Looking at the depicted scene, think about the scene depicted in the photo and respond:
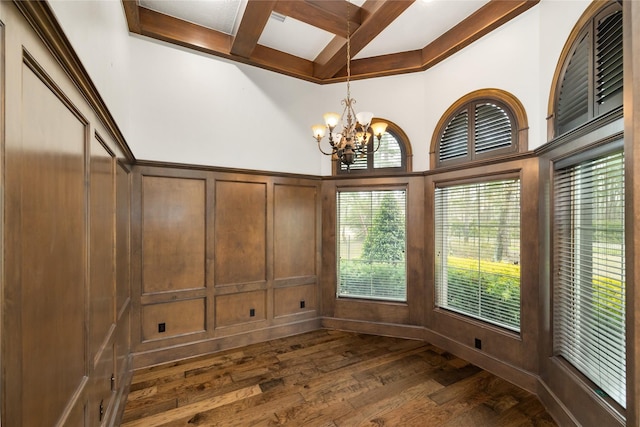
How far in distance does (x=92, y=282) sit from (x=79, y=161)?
0.64 m

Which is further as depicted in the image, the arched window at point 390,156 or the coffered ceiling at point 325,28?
the arched window at point 390,156

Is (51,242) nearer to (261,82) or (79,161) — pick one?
(79,161)

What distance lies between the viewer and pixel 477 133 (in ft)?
10.1

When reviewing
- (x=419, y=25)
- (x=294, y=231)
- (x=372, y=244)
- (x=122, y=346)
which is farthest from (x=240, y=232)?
(x=419, y=25)

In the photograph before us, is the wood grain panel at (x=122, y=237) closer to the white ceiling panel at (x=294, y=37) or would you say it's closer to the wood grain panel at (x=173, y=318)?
the wood grain panel at (x=173, y=318)

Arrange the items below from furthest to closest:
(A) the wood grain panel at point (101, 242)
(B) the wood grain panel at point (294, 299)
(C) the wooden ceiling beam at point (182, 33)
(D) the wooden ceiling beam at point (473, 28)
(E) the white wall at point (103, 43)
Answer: (B) the wood grain panel at point (294, 299) < (C) the wooden ceiling beam at point (182, 33) < (D) the wooden ceiling beam at point (473, 28) < (A) the wood grain panel at point (101, 242) < (E) the white wall at point (103, 43)

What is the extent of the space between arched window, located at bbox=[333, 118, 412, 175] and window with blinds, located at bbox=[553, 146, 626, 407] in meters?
1.67

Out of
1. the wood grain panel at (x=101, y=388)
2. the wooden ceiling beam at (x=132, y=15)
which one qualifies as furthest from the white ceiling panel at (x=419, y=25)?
the wood grain panel at (x=101, y=388)

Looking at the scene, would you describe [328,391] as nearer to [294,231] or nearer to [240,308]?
[240,308]

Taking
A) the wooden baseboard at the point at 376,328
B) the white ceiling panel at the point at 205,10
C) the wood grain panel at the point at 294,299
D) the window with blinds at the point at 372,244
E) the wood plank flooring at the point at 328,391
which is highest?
the white ceiling panel at the point at 205,10

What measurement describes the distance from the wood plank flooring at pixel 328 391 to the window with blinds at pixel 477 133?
232cm

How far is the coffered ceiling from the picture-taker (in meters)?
2.76

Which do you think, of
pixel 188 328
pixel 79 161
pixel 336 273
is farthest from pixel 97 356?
pixel 336 273

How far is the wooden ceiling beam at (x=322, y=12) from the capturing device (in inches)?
106
